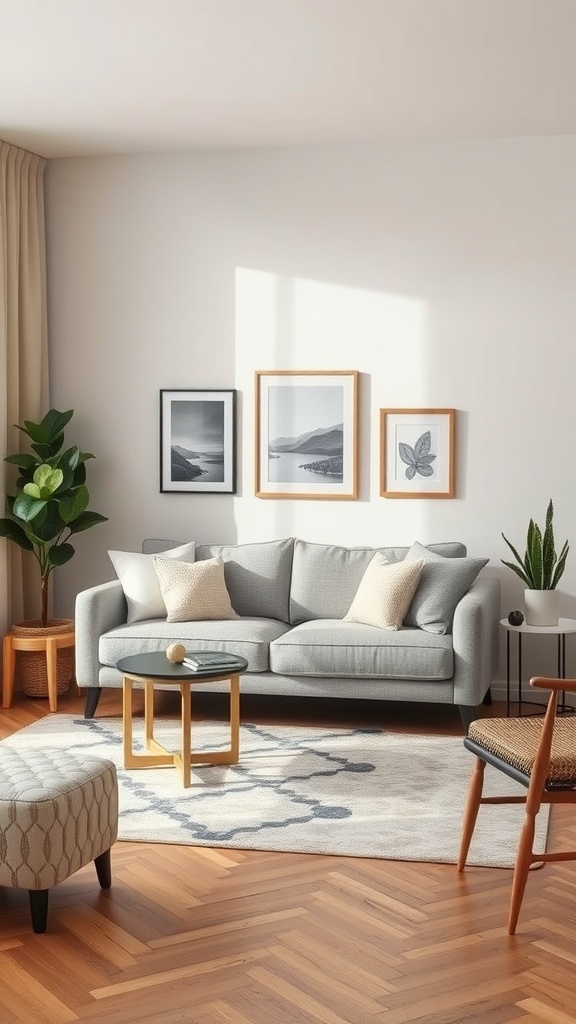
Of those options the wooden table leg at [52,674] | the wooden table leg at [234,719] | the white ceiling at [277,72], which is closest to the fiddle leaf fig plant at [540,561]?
the wooden table leg at [234,719]

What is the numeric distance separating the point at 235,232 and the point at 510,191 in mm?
1539

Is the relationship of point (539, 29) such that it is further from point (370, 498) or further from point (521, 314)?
point (370, 498)

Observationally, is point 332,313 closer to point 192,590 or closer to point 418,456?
point 418,456

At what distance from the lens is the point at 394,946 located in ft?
10.3

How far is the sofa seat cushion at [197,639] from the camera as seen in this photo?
18.0ft

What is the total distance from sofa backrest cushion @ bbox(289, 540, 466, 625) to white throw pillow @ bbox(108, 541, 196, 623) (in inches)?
28.3

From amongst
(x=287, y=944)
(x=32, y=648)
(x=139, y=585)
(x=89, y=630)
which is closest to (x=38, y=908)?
(x=287, y=944)

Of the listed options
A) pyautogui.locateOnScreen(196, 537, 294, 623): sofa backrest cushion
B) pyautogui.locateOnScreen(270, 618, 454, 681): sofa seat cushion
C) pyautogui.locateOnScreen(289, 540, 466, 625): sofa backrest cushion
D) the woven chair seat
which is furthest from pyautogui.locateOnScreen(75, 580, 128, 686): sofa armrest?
the woven chair seat

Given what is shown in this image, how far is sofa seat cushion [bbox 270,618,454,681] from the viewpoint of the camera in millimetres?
5285

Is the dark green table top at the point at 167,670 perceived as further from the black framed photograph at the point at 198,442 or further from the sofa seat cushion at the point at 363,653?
the black framed photograph at the point at 198,442

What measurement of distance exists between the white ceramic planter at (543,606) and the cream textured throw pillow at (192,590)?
1.52 meters

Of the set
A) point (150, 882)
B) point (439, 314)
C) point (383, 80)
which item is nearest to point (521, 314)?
point (439, 314)

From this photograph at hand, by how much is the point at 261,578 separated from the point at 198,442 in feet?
3.21

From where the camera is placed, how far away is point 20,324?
6469mm
